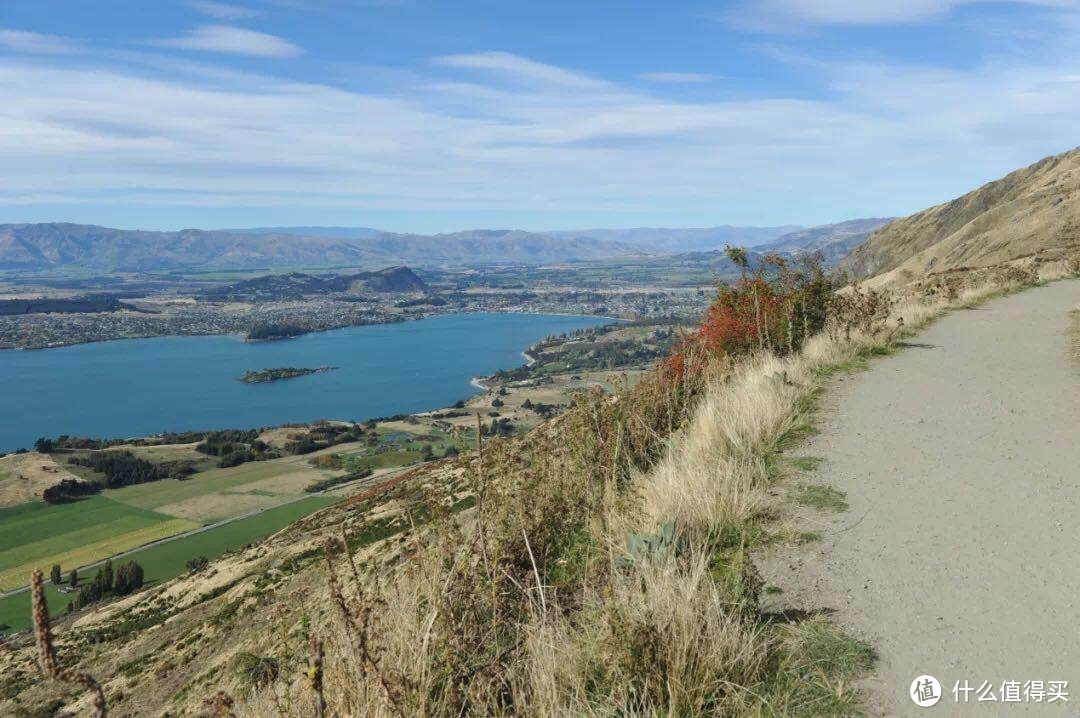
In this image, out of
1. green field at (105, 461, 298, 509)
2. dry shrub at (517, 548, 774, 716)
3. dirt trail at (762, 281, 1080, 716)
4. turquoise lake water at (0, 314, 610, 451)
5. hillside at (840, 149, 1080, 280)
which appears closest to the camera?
dry shrub at (517, 548, 774, 716)

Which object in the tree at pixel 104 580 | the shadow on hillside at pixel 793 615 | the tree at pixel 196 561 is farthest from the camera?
the tree at pixel 196 561

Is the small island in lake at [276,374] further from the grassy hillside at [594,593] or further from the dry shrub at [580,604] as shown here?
the dry shrub at [580,604]

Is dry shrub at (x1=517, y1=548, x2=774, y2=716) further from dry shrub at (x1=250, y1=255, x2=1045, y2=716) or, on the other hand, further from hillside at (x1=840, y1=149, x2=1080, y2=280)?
hillside at (x1=840, y1=149, x2=1080, y2=280)

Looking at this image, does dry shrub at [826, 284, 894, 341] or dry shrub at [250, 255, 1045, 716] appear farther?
dry shrub at [826, 284, 894, 341]

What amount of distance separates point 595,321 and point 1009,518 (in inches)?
6789

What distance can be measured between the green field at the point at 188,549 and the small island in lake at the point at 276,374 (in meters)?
69.5

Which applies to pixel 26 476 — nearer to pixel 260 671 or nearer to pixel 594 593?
pixel 260 671

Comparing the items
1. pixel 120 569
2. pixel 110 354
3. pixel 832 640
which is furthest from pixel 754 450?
pixel 110 354

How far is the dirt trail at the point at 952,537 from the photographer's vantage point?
10.2 feet

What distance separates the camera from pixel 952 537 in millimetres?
4379

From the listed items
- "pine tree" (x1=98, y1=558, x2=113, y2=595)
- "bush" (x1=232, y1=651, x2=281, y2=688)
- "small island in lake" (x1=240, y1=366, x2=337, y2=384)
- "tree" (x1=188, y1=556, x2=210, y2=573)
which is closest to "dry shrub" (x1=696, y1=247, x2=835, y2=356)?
"bush" (x1=232, y1=651, x2=281, y2=688)

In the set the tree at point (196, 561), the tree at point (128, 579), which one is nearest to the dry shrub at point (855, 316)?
the tree at point (196, 561)

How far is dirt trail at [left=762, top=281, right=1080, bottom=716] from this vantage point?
3.10m

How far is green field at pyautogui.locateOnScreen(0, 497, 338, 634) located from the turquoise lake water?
42.2 m
